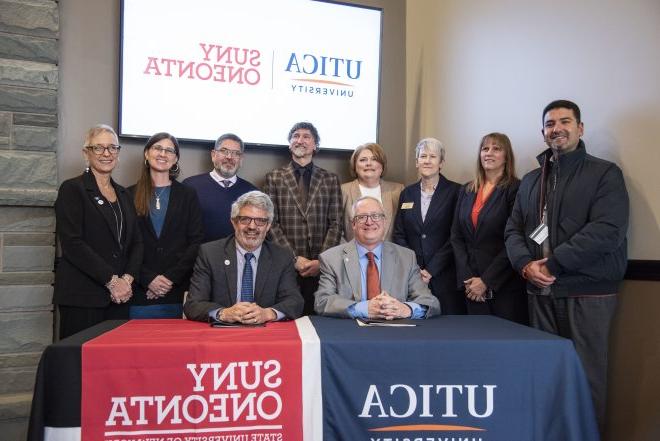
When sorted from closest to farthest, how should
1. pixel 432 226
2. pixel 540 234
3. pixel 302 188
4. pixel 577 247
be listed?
pixel 577 247 → pixel 540 234 → pixel 432 226 → pixel 302 188

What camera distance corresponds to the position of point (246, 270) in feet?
7.41

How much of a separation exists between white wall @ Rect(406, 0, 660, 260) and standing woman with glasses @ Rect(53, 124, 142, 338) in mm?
2163

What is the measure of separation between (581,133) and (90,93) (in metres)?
2.76

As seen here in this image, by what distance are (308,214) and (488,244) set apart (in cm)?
100

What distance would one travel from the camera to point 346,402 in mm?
1608

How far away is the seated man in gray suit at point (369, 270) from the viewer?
88.4 inches

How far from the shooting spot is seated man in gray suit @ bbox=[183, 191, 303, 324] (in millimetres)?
2215

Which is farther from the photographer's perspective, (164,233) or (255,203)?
(164,233)

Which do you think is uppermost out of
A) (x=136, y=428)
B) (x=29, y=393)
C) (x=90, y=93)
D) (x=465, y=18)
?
(x=465, y=18)

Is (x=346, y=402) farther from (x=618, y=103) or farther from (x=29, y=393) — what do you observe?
(x=29, y=393)

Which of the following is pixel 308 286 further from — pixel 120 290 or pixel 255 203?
pixel 120 290

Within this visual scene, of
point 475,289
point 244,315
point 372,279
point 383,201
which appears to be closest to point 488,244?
point 475,289

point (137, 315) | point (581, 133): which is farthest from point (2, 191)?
point (581, 133)

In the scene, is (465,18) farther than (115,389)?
Yes
